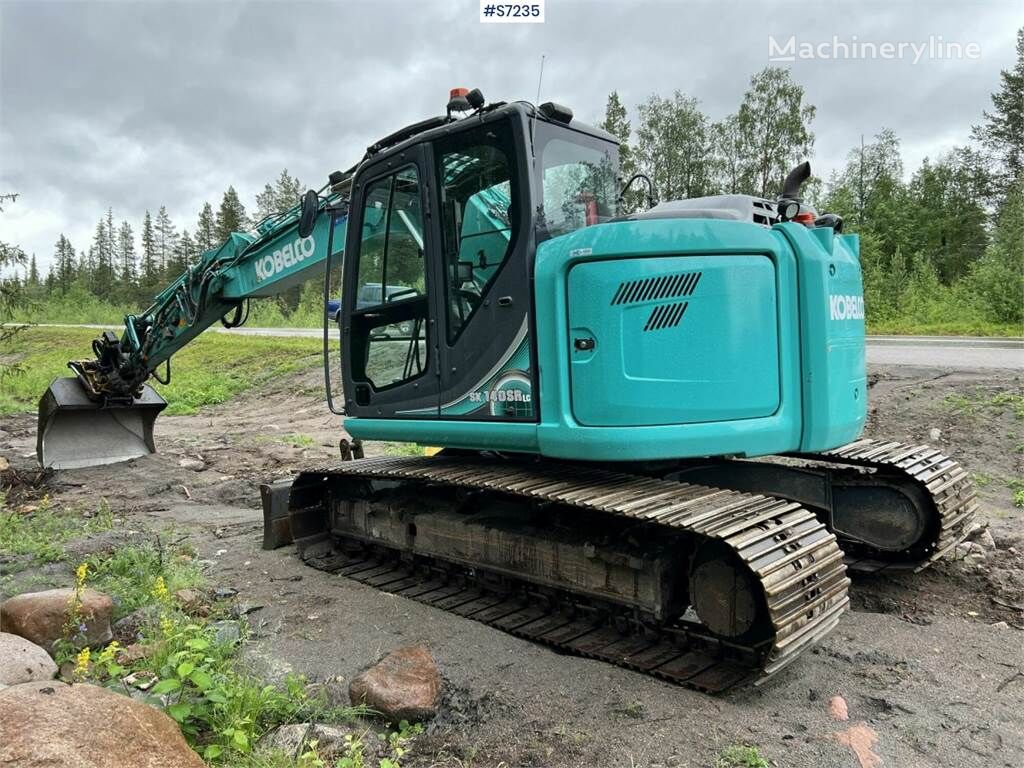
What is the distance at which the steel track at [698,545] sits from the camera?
327cm

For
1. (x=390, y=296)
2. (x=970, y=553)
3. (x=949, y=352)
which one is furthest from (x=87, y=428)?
(x=949, y=352)

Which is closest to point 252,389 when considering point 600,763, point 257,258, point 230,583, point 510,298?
point 257,258

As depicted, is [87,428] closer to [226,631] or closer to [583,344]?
[226,631]

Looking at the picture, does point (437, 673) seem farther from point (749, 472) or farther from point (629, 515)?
point (749, 472)

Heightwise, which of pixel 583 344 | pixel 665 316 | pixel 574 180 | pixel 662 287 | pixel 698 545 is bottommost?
pixel 698 545

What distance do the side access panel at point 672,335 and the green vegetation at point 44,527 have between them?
13.6 ft

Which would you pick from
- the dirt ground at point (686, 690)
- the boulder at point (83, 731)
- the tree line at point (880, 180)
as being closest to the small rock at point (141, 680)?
the dirt ground at point (686, 690)

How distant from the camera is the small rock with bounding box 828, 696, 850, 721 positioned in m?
3.24

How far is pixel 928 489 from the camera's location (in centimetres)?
454

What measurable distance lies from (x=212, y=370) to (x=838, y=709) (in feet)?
63.1

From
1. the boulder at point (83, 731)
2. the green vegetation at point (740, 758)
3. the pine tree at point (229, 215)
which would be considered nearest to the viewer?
the boulder at point (83, 731)

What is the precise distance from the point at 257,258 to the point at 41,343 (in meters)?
29.5

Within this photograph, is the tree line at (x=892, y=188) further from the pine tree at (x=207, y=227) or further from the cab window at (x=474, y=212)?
the pine tree at (x=207, y=227)

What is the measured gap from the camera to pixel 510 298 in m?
4.15
